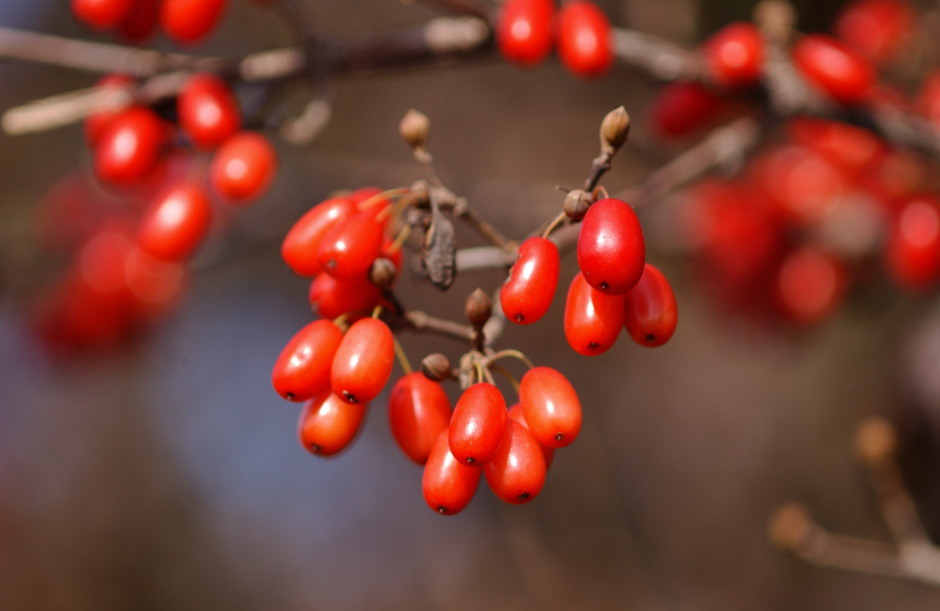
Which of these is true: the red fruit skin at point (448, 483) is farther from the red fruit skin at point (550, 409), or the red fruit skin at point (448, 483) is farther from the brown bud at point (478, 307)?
the brown bud at point (478, 307)

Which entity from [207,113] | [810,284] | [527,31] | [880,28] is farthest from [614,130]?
[880,28]

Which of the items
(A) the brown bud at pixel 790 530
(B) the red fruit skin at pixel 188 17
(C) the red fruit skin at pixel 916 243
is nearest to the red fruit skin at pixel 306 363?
(B) the red fruit skin at pixel 188 17

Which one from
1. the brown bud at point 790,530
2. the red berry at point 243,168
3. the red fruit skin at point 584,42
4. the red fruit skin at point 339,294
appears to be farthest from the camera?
the brown bud at point 790,530

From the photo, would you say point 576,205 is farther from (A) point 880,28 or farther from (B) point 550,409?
(A) point 880,28

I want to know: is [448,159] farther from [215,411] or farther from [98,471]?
[98,471]

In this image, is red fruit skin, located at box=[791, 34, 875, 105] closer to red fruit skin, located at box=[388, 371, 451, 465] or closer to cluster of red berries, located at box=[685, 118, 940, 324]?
cluster of red berries, located at box=[685, 118, 940, 324]
